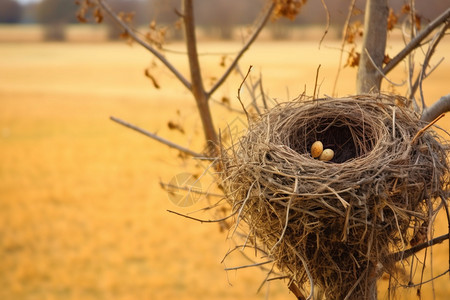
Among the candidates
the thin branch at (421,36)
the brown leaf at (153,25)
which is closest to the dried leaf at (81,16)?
the brown leaf at (153,25)

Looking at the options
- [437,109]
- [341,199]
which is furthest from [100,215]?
[341,199]

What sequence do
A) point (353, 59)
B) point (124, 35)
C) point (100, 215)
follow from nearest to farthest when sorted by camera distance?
1. point (353, 59)
2. point (124, 35)
3. point (100, 215)

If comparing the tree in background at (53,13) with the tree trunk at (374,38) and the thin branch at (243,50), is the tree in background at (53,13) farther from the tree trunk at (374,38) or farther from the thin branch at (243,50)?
the tree trunk at (374,38)

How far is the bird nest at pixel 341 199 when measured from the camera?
41.4 inches

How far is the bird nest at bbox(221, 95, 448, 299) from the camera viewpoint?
1053 mm

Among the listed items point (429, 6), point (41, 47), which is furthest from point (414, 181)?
point (41, 47)

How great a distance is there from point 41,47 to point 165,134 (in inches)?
958

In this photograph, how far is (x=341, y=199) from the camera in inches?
39.4

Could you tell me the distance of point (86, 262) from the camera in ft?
38.1

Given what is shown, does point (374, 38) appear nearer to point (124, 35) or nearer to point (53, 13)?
point (124, 35)

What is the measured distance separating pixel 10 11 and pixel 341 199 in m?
41.0

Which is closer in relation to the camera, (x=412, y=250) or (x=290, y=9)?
(x=412, y=250)

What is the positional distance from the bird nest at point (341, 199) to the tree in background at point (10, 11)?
39713mm

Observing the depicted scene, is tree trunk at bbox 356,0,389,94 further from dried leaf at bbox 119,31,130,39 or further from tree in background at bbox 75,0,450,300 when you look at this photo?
dried leaf at bbox 119,31,130,39
